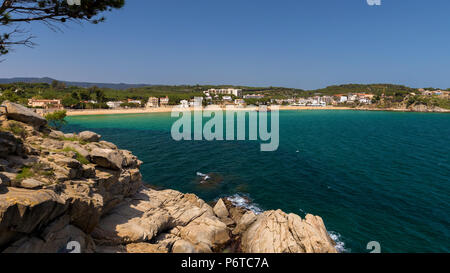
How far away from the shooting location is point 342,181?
1123 inches

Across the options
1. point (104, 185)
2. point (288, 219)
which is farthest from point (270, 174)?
point (104, 185)

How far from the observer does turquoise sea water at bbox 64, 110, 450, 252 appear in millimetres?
18172

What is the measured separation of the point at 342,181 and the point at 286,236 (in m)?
18.2

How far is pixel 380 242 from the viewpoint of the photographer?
1647cm

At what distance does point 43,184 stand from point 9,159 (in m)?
3.12

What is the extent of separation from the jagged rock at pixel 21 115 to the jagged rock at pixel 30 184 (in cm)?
885

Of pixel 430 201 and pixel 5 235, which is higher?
pixel 5 235

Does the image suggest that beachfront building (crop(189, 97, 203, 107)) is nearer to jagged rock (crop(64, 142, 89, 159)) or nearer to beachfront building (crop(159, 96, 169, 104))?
beachfront building (crop(159, 96, 169, 104))

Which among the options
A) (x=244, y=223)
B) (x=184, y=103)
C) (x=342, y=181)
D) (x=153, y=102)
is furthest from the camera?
(x=153, y=102)

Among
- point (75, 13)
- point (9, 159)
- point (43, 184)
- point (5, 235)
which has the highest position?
point (75, 13)

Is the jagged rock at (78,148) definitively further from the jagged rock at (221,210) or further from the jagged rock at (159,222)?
the jagged rock at (221,210)

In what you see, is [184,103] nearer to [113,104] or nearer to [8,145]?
[113,104]

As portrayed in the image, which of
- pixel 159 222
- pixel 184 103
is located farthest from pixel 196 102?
pixel 159 222
